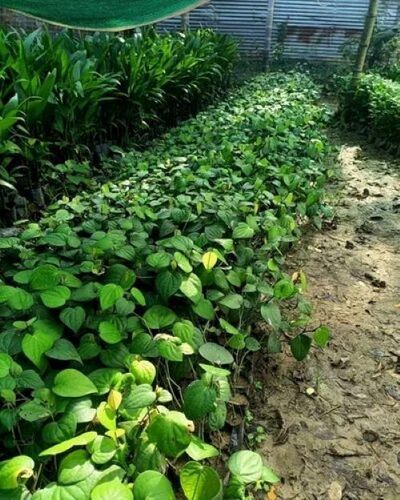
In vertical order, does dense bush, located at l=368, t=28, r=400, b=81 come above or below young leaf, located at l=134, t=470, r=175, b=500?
below

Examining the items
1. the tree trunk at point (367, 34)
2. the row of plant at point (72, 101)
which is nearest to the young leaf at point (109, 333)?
the row of plant at point (72, 101)

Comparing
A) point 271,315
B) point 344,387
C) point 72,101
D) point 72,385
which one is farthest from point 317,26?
point 72,385

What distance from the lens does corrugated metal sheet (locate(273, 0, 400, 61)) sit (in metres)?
10.4

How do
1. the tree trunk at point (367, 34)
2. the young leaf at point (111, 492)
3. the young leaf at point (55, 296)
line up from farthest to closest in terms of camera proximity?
the tree trunk at point (367, 34) < the young leaf at point (55, 296) < the young leaf at point (111, 492)

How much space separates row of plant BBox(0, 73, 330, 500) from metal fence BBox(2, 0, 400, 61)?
8.92m

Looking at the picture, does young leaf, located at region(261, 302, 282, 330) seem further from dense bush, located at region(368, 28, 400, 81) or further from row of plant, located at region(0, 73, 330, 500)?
dense bush, located at region(368, 28, 400, 81)

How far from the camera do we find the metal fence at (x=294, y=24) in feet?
34.1

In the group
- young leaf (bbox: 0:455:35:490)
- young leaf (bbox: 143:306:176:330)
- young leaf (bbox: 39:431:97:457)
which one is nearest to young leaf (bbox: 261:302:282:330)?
young leaf (bbox: 143:306:176:330)

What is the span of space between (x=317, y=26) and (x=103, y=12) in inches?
421

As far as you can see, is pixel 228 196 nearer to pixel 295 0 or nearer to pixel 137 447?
pixel 137 447

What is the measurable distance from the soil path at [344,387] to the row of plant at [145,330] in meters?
0.15

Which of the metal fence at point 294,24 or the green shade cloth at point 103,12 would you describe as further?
the metal fence at point 294,24

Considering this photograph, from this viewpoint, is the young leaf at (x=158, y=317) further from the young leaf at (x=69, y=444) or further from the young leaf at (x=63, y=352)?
the young leaf at (x=69, y=444)

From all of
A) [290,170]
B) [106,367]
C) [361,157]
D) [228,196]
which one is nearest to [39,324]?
[106,367]
